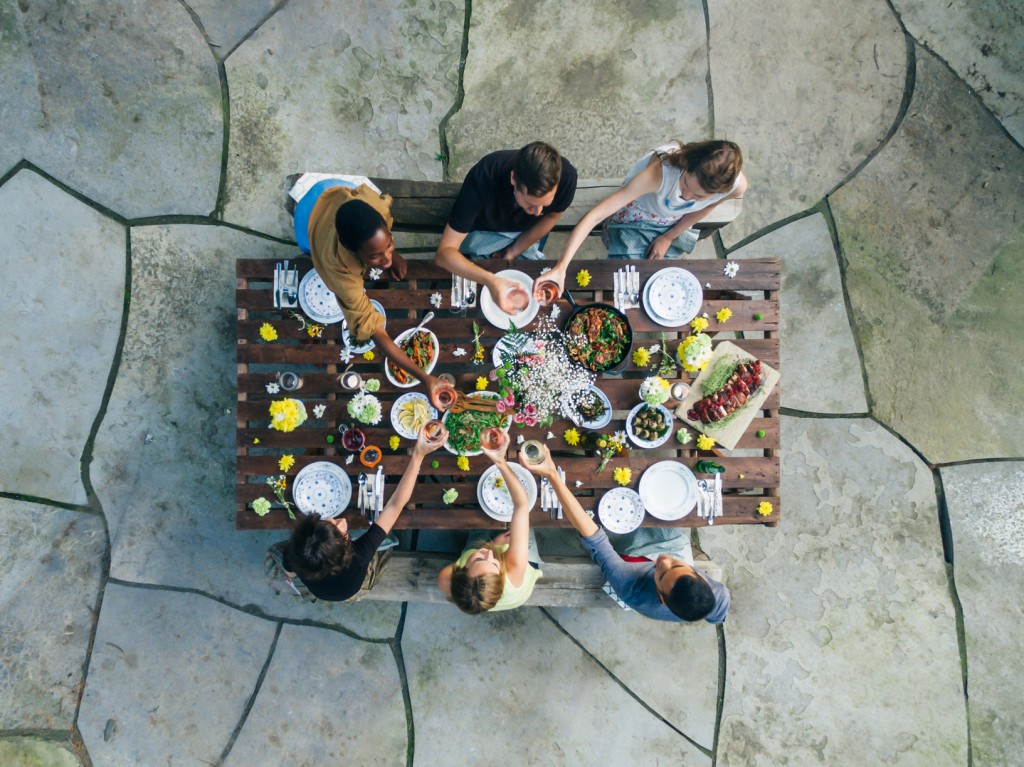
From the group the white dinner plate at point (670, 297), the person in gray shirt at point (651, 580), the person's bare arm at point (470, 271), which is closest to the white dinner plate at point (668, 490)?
the person in gray shirt at point (651, 580)

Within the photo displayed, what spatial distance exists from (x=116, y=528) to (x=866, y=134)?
570cm

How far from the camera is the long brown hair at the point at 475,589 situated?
2732 mm

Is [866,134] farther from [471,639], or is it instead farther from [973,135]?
[471,639]

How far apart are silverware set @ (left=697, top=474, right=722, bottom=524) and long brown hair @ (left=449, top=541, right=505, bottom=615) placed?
1136mm

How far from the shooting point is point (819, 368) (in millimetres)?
4051

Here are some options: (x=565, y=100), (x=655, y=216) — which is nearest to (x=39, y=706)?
(x=655, y=216)

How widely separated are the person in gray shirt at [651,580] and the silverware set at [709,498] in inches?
12.2

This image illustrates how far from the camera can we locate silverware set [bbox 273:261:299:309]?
317 cm

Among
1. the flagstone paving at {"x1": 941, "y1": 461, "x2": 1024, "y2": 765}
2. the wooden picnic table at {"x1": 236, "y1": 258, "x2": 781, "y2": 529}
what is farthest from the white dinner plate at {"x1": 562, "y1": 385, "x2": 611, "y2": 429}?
the flagstone paving at {"x1": 941, "y1": 461, "x2": 1024, "y2": 765}

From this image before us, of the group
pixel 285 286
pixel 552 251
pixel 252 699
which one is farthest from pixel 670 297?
pixel 252 699

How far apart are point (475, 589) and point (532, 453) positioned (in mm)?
683

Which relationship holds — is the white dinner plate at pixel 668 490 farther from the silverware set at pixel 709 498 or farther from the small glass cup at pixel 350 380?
the small glass cup at pixel 350 380

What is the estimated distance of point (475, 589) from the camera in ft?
8.95

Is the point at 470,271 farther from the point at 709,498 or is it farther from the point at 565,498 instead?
the point at 709,498
